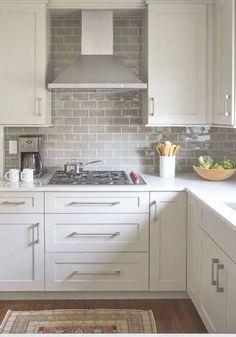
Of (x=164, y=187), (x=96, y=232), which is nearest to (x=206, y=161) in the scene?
(x=164, y=187)

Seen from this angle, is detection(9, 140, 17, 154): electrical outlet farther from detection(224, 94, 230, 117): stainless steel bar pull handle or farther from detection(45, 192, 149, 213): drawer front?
detection(224, 94, 230, 117): stainless steel bar pull handle

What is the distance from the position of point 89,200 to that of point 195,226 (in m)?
0.74

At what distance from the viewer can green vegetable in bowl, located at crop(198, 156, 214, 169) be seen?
3.43m

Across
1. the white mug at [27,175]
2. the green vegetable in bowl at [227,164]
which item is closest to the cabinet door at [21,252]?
the white mug at [27,175]

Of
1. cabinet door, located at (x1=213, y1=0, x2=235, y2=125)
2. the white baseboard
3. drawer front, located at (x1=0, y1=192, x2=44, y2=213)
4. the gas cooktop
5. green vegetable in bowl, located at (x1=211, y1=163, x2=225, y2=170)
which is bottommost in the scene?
the white baseboard

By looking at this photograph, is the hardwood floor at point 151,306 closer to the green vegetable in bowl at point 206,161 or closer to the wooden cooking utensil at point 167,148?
the green vegetable in bowl at point 206,161

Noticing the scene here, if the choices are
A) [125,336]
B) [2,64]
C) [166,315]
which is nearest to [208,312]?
[166,315]

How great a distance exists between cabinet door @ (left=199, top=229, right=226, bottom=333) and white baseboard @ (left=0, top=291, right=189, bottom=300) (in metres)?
0.53

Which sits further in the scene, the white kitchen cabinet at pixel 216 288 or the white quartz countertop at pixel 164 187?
the white quartz countertop at pixel 164 187

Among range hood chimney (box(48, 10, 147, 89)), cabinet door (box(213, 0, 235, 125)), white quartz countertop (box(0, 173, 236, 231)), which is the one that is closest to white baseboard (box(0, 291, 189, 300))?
white quartz countertop (box(0, 173, 236, 231))

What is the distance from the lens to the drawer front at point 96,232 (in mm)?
3137

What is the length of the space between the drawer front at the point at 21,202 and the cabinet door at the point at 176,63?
1.03m

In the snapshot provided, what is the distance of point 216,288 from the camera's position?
229 centimetres

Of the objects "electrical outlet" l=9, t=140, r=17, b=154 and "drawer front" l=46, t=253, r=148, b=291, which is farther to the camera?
"electrical outlet" l=9, t=140, r=17, b=154
